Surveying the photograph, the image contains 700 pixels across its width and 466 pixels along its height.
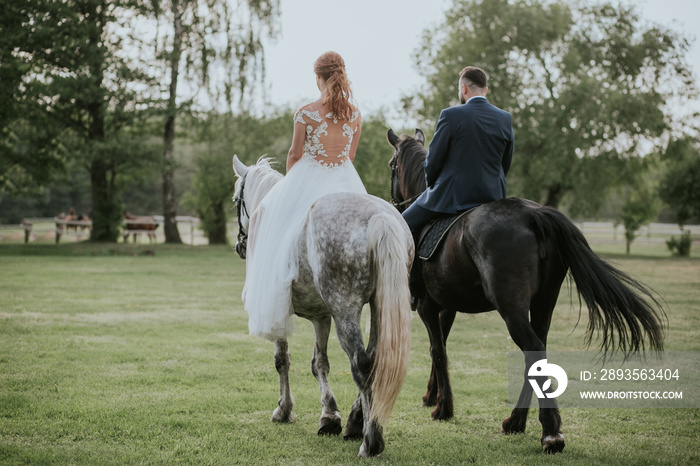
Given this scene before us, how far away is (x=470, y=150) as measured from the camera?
507cm

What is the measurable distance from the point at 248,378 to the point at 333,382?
3.27 ft

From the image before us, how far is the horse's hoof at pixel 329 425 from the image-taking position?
4.84 meters

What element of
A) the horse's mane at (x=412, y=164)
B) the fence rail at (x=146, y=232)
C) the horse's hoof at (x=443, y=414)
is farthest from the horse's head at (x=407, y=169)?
the fence rail at (x=146, y=232)

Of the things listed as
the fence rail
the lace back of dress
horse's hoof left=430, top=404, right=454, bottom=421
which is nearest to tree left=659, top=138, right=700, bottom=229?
the fence rail

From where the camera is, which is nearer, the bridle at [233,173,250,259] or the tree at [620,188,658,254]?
the bridle at [233,173,250,259]

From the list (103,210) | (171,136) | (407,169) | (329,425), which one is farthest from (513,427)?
(171,136)

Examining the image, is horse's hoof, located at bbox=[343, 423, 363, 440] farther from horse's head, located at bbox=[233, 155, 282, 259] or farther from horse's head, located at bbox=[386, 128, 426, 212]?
horse's head, located at bbox=[386, 128, 426, 212]

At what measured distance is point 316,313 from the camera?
4910 mm

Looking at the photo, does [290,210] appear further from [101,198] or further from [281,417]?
[101,198]

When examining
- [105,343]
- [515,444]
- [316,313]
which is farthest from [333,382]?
[105,343]

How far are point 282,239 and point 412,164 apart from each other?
2.05 meters

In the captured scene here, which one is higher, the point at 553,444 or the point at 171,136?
the point at 171,136

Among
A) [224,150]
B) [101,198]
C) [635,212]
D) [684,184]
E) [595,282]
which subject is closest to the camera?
[595,282]

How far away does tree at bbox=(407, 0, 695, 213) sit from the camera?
2922cm
